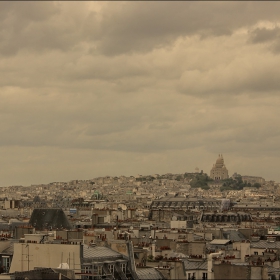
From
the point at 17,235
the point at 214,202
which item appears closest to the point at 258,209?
the point at 214,202

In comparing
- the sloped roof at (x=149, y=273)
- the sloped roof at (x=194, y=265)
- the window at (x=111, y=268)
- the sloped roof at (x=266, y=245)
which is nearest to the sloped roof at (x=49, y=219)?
the sloped roof at (x=266, y=245)

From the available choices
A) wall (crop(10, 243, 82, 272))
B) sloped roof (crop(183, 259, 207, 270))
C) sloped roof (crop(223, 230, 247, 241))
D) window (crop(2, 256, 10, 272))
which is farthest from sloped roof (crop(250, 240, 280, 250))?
wall (crop(10, 243, 82, 272))

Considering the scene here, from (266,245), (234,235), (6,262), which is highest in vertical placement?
(234,235)

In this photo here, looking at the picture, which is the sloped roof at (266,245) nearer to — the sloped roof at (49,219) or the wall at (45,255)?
the wall at (45,255)

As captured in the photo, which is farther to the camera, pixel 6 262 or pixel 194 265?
pixel 6 262

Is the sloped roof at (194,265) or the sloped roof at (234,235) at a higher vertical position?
the sloped roof at (234,235)

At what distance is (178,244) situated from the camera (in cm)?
4047

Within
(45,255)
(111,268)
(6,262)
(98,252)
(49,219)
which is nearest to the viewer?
(45,255)

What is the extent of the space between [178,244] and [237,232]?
17.1 meters

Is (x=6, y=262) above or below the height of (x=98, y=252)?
below

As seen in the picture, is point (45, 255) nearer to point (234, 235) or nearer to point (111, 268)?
point (111, 268)

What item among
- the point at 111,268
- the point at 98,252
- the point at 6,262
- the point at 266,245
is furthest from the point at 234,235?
→ the point at 111,268

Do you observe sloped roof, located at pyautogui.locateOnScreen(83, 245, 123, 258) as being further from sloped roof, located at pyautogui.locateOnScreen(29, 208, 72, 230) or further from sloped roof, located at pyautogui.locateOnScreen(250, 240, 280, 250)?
sloped roof, located at pyautogui.locateOnScreen(29, 208, 72, 230)

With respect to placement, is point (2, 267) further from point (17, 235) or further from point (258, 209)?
point (258, 209)
